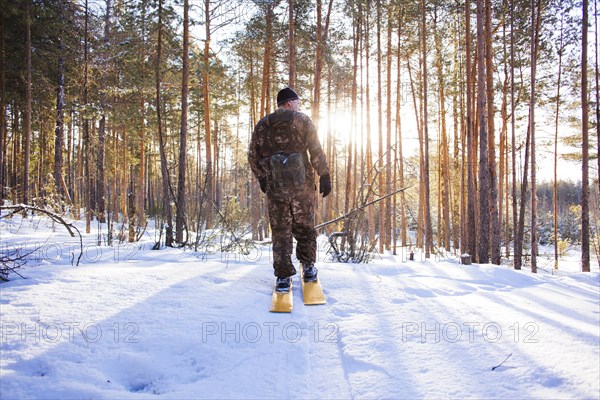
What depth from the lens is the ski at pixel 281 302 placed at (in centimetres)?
230

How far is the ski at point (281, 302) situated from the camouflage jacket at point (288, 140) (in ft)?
3.73

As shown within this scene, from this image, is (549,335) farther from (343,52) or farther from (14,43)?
(14,43)

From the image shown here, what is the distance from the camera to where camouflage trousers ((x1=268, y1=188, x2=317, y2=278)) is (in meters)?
2.96

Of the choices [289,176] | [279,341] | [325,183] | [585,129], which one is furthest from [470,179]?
[279,341]

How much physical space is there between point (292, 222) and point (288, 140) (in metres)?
0.82

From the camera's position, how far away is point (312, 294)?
2.61 meters

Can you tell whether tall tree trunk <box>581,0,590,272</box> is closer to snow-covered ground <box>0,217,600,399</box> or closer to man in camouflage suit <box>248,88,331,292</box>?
snow-covered ground <box>0,217,600,399</box>

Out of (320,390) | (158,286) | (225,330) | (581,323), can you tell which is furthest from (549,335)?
(158,286)

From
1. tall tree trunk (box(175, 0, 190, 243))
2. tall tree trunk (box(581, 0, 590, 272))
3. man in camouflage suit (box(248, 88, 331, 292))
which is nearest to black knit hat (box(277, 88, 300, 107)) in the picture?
man in camouflage suit (box(248, 88, 331, 292))

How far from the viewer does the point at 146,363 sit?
61.0 inches

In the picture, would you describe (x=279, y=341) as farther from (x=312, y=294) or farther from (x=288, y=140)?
(x=288, y=140)

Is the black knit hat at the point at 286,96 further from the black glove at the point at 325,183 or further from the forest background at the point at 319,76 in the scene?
the forest background at the point at 319,76

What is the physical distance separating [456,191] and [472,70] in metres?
7.94

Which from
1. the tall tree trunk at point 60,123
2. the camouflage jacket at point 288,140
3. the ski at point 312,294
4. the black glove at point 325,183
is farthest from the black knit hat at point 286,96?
the tall tree trunk at point 60,123
